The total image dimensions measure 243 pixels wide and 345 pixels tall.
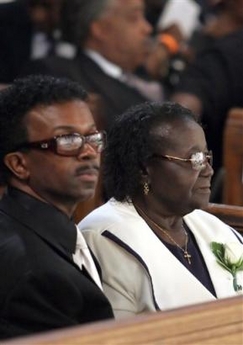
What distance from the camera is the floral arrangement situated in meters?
3.69

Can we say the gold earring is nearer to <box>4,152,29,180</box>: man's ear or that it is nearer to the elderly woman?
the elderly woman

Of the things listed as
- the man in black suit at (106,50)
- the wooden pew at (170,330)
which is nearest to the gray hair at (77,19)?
the man in black suit at (106,50)

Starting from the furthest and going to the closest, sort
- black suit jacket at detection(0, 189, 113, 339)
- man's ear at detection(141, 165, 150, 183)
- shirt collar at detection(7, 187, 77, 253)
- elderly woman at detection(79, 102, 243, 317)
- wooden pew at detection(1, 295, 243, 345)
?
man's ear at detection(141, 165, 150, 183), elderly woman at detection(79, 102, 243, 317), shirt collar at detection(7, 187, 77, 253), black suit jacket at detection(0, 189, 113, 339), wooden pew at detection(1, 295, 243, 345)

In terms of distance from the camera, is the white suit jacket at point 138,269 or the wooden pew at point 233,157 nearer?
the white suit jacket at point 138,269

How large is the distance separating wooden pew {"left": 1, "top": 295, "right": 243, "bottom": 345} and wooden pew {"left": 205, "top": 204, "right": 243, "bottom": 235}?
1390 millimetres

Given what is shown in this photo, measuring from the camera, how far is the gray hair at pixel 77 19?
5.86 metres

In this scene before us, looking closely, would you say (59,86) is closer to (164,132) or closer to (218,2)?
(164,132)

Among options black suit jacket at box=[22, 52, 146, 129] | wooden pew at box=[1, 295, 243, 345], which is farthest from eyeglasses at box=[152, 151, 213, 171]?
black suit jacket at box=[22, 52, 146, 129]

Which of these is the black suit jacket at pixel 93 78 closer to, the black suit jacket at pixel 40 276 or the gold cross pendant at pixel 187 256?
the gold cross pendant at pixel 187 256

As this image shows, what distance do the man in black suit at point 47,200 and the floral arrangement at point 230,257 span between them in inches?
17.8

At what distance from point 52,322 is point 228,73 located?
313cm

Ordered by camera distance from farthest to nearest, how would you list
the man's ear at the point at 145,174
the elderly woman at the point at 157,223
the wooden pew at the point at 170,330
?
the man's ear at the point at 145,174 < the elderly woman at the point at 157,223 < the wooden pew at the point at 170,330

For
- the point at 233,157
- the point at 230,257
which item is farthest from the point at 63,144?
the point at 233,157

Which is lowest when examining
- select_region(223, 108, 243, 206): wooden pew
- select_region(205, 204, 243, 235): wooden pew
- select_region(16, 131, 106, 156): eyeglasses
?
select_region(223, 108, 243, 206): wooden pew
